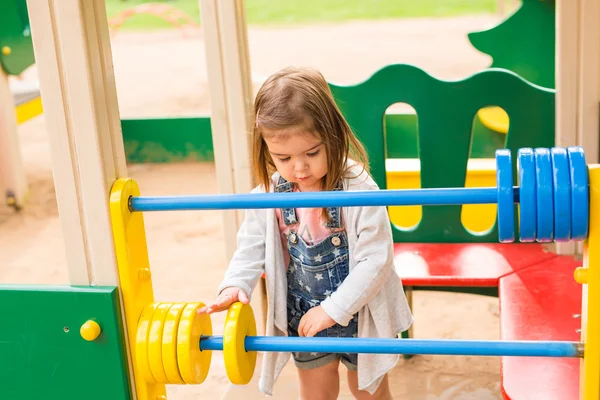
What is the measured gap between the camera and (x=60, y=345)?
4.45 ft

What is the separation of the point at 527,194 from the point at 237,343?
500 millimetres

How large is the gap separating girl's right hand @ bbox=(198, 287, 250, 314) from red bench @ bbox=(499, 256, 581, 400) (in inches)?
19.7

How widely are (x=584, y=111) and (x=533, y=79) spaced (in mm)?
889

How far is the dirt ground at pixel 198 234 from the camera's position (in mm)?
2184

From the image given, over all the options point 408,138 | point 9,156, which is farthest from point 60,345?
point 9,156

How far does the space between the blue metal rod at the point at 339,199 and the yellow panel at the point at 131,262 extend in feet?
0.19

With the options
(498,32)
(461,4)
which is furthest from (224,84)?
(461,4)

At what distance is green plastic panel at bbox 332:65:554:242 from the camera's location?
2.15 meters

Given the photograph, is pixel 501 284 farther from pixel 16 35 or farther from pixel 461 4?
pixel 461 4

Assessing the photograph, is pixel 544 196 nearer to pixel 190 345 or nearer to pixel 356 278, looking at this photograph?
pixel 356 278

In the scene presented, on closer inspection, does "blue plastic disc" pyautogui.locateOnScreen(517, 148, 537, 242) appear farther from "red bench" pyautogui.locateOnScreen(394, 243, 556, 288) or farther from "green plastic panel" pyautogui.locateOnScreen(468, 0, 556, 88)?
"green plastic panel" pyautogui.locateOnScreen(468, 0, 556, 88)

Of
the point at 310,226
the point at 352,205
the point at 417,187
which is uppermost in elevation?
the point at 352,205

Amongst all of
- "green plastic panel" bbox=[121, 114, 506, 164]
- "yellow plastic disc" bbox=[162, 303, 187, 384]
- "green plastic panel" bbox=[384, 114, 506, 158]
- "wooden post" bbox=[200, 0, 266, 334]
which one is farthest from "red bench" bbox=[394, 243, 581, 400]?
"green plastic panel" bbox=[121, 114, 506, 164]

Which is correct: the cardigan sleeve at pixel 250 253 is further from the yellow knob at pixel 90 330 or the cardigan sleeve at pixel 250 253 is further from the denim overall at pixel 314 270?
the yellow knob at pixel 90 330
